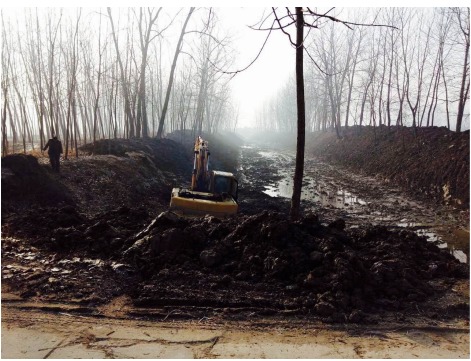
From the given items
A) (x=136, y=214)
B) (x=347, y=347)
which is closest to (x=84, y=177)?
(x=136, y=214)

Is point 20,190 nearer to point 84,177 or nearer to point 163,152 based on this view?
point 84,177

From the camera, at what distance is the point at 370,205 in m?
14.3

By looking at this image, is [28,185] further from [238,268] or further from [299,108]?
[299,108]

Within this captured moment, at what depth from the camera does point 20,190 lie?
9.84 metres

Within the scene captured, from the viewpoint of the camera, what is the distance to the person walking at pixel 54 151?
445 inches

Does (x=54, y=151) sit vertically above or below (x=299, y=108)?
below

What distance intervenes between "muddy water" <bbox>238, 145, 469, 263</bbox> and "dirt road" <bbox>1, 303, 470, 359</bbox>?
16.8 feet

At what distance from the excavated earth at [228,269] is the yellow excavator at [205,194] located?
1.20 metres

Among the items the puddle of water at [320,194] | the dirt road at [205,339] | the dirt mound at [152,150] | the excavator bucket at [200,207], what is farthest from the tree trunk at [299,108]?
the dirt mound at [152,150]

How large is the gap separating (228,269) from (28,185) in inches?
278

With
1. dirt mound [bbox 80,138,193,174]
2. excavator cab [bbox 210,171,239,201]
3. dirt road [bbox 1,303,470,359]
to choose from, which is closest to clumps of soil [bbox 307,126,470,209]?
excavator cab [bbox 210,171,239,201]

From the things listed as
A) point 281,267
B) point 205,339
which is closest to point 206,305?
point 205,339

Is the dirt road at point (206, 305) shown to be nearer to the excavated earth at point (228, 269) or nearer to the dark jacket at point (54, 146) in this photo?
the excavated earth at point (228, 269)

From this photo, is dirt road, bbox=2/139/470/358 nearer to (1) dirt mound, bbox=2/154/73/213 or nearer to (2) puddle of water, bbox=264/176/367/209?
(1) dirt mound, bbox=2/154/73/213
